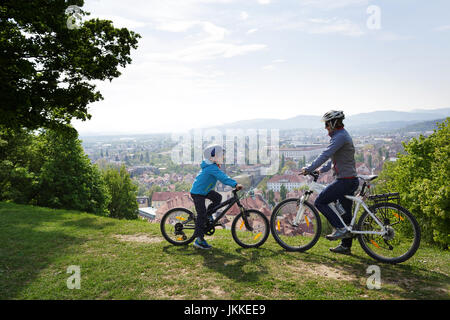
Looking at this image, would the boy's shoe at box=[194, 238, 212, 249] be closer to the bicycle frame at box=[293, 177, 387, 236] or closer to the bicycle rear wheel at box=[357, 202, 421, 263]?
the bicycle frame at box=[293, 177, 387, 236]

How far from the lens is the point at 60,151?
77.7ft

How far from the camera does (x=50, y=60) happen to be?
12.3 metres

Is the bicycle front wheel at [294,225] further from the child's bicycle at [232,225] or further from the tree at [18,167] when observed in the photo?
the tree at [18,167]

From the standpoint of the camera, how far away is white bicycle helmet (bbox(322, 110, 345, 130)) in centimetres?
550

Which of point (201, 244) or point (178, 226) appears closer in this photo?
point (201, 244)

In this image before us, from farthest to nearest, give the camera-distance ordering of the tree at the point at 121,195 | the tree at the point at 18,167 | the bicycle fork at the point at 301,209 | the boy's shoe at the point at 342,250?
the tree at the point at 121,195 → the tree at the point at 18,167 → the bicycle fork at the point at 301,209 → the boy's shoe at the point at 342,250

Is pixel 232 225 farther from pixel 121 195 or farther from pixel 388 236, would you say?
pixel 121 195

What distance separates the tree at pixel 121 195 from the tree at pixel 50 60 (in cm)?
2221

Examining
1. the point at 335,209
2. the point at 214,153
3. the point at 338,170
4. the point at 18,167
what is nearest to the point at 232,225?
the point at 214,153

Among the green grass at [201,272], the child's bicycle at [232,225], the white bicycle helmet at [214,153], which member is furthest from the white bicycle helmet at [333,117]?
the green grass at [201,272]

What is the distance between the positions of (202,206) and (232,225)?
785 millimetres

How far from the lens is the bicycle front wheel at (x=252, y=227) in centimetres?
628

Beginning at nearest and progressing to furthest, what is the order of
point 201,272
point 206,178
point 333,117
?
1. point 201,272
2. point 333,117
3. point 206,178
